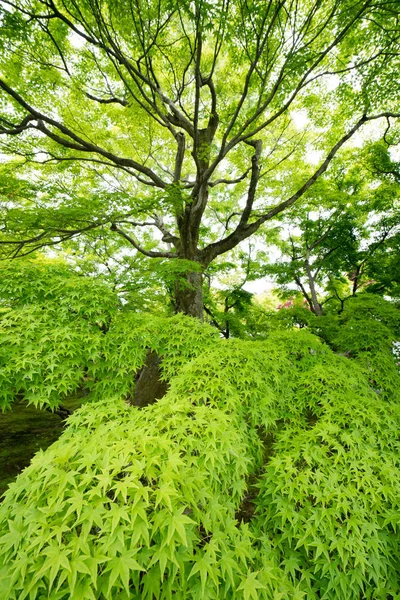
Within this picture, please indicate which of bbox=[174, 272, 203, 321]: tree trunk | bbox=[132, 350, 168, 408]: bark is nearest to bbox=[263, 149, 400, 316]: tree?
bbox=[174, 272, 203, 321]: tree trunk

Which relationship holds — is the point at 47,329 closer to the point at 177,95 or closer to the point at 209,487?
the point at 209,487

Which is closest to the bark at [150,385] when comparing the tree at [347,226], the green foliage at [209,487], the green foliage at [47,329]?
the green foliage at [209,487]

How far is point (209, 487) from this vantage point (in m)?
1.80

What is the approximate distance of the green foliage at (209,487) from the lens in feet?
4.16

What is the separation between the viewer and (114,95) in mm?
8023

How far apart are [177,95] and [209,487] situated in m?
10.3

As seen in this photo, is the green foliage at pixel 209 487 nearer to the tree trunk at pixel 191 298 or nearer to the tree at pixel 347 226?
the tree trunk at pixel 191 298

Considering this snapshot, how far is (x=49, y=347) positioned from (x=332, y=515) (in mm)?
3507

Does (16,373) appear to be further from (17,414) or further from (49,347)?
(17,414)

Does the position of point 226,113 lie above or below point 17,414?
above

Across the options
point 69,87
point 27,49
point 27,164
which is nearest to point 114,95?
point 69,87

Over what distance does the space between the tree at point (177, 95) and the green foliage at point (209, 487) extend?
3.20 metres

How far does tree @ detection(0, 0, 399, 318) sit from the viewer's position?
5066 mm

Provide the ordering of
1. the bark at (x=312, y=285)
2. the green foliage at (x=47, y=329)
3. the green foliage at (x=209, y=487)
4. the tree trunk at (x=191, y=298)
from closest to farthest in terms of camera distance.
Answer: the green foliage at (x=209, y=487), the green foliage at (x=47, y=329), the tree trunk at (x=191, y=298), the bark at (x=312, y=285)
